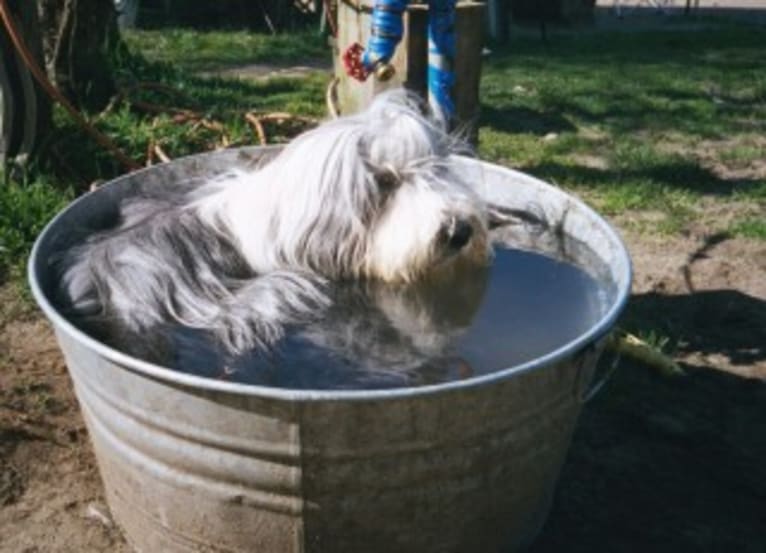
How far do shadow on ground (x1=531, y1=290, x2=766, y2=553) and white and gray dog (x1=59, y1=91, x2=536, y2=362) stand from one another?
2.89 feet

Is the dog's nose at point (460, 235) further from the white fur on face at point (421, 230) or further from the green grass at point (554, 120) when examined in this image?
the green grass at point (554, 120)

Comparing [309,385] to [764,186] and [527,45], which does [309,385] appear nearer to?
[764,186]

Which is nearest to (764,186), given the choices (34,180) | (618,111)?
(618,111)

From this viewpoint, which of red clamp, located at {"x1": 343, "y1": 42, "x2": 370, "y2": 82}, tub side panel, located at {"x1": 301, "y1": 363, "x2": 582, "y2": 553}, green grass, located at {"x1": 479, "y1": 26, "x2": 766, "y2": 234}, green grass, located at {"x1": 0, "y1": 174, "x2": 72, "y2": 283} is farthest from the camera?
green grass, located at {"x1": 479, "y1": 26, "x2": 766, "y2": 234}

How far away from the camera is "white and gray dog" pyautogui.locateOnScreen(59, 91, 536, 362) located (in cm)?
285

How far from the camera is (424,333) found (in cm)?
290

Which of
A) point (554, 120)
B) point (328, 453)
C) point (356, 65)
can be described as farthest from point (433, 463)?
point (554, 120)

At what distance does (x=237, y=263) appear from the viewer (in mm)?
3098

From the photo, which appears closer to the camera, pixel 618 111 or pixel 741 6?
pixel 618 111

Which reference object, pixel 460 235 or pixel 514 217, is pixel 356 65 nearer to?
pixel 514 217

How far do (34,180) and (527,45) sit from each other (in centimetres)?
890

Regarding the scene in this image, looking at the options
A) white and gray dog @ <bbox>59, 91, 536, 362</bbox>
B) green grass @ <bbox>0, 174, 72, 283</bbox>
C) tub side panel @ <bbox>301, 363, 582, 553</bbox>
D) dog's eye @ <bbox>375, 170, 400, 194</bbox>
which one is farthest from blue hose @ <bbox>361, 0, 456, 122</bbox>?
green grass @ <bbox>0, 174, 72, 283</bbox>

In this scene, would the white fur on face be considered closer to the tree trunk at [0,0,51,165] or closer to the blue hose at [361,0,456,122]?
the blue hose at [361,0,456,122]

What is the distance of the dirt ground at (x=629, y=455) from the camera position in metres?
3.18
